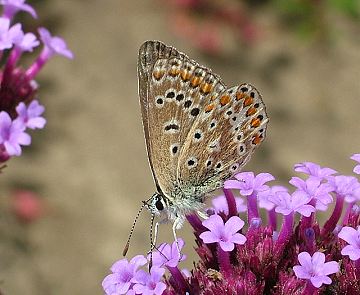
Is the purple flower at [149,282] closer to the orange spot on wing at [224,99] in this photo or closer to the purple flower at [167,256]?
the purple flower at [167,256]

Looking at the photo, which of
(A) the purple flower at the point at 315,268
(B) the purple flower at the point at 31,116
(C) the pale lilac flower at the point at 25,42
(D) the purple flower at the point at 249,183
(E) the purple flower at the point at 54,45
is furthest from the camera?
(E) the purple flower at the point at 54,45

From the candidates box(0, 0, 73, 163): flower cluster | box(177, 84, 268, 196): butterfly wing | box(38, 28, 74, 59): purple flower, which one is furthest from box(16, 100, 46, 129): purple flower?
box(177, 84, 268, 196): butterfly wing

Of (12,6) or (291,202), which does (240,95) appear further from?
(12,6)

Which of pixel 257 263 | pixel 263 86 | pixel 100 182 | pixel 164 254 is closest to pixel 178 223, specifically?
pixel 164 254

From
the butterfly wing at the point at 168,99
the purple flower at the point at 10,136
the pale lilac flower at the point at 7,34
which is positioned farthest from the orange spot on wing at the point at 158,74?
the pale lilac flower at the point at 7,34

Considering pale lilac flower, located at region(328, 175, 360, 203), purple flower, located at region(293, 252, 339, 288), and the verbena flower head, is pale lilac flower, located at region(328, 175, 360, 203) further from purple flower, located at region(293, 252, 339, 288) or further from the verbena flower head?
the verbena flower head

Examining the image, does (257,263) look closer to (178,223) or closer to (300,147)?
(178,223)

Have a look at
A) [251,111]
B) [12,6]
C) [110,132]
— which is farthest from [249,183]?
[110,132]
